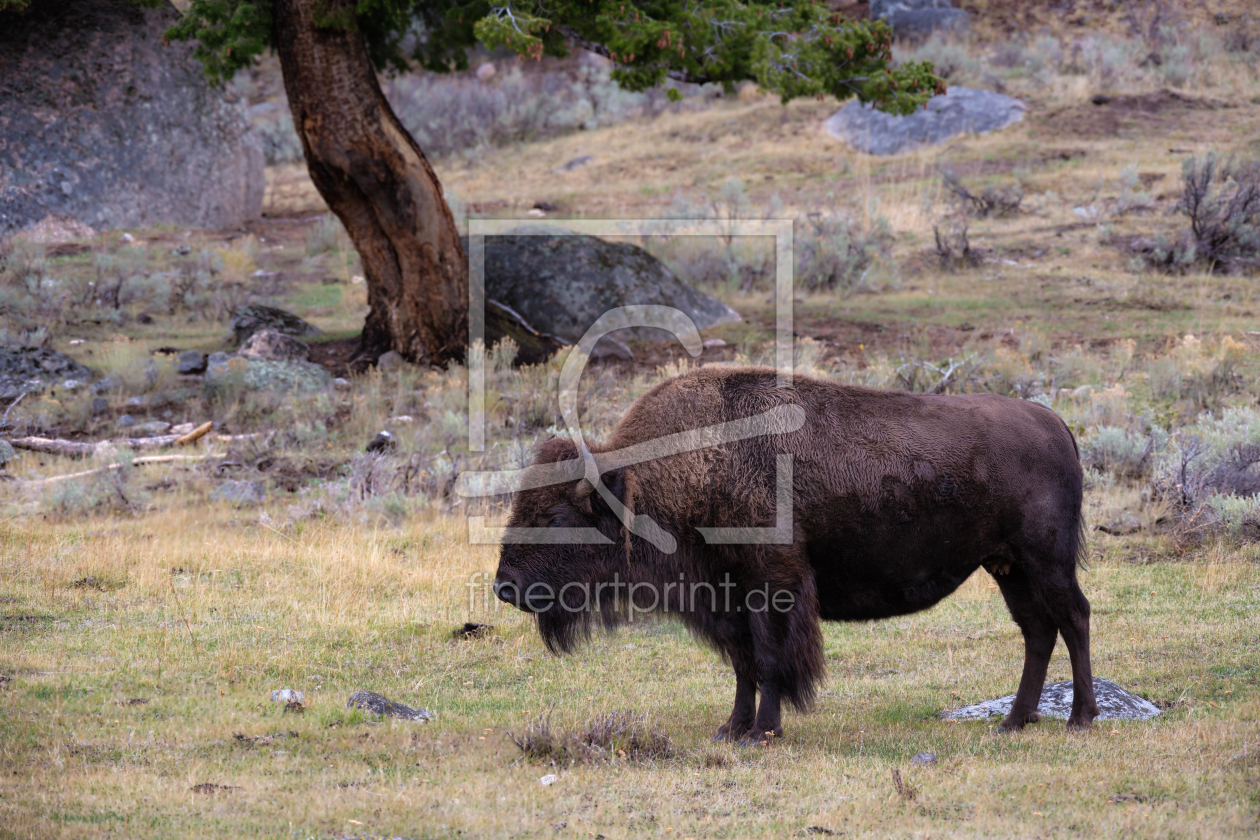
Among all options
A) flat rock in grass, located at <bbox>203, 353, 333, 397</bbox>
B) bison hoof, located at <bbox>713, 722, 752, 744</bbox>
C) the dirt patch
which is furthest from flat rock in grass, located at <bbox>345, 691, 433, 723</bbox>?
the dirt patch

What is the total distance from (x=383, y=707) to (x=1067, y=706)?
3.80 metres

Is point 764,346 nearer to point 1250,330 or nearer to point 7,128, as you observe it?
point 1250,330

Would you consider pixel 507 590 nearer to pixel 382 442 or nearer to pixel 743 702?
pixel 743 702

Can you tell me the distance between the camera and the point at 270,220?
75.2 feet

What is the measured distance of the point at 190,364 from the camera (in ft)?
48.9

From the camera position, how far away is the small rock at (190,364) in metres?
14.8

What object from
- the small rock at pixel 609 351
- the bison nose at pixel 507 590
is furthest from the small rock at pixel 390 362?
the bison nose at pixel 507 590

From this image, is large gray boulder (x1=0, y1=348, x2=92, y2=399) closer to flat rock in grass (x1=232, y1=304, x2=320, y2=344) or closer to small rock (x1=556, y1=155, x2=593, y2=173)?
flat rock in grass (x1=232, y1=304, x2=320, y2=344)

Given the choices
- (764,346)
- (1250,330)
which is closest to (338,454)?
(764,346)

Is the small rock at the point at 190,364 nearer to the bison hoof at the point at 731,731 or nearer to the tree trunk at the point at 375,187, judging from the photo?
the tree trunk at the point at 375,187

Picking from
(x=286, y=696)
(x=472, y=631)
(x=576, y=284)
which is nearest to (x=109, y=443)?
(x=472, y=631)

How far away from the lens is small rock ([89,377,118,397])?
1413cm

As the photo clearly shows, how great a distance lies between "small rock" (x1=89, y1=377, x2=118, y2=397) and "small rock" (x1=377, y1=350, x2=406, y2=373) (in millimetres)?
3200

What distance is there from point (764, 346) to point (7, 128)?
1339 cm
